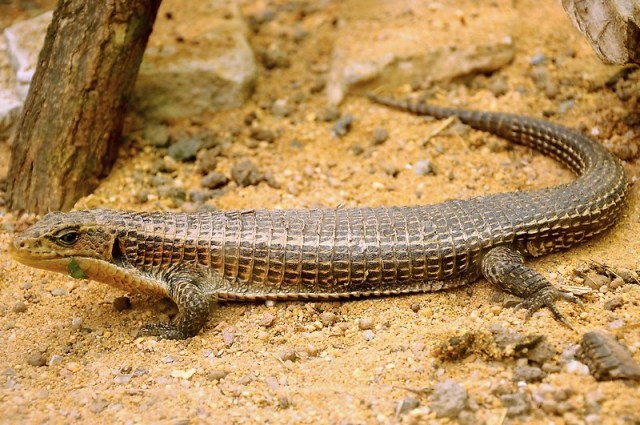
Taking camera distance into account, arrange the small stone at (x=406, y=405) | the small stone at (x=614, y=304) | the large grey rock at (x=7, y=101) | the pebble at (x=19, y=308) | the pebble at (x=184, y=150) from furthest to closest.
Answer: the pebble at (x=184, y=150) < the large grey rock at (x=7, y=101) < the pebble at (x=19, y=308) < the small stone at (x=614, y=304) < the small stone at (x=406, y=405)

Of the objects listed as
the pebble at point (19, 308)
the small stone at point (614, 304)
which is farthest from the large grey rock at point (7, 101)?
the small stone at point (614, 304)

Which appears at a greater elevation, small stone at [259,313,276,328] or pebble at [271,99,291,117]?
pebble at [271,99,291,117]

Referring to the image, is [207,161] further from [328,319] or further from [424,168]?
[328,319]

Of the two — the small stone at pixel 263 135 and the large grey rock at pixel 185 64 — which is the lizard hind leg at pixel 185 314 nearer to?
the small stone at pixel 263 135

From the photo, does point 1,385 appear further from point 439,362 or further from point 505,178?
point 505,178

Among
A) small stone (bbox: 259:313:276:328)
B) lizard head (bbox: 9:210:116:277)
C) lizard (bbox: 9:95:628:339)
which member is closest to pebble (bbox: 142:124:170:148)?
lizard (bbox: 9:95:628:339)

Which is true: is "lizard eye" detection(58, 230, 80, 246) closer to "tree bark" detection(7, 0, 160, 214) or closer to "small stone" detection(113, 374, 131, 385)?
"small stone" detection(113, 374, 131, 385)
